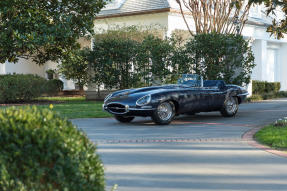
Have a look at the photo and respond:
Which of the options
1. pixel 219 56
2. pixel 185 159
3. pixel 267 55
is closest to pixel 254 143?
pixel 185 159

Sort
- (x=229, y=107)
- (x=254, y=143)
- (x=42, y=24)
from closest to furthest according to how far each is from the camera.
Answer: (x=254, y=143) → (x=229, y=107) → (x=42, y=24)

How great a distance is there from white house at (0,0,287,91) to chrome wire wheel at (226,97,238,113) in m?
8.95

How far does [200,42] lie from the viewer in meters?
20.0

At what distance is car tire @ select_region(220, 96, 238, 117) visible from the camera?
1407 cm

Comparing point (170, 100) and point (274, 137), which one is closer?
point (274, 137)

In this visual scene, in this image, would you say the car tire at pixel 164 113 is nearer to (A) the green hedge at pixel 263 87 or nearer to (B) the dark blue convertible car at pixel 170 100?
(B) the dark blue convertible car at pixel 170 100

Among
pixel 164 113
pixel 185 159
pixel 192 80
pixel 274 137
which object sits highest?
pixel 192 80

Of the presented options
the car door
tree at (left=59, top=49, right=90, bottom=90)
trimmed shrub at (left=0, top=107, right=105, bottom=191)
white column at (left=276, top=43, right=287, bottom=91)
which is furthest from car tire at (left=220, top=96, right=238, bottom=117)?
white column at (left=276, top=43, right=287, bottom=91)

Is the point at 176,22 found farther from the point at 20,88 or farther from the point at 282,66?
the point at 282,66

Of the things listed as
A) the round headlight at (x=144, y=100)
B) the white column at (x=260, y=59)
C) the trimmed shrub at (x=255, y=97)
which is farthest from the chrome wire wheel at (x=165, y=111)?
the white column at (x=260, y=59)

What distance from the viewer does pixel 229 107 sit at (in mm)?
14266

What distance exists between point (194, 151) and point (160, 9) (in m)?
16.2

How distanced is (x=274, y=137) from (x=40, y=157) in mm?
6752

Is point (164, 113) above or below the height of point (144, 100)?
below
